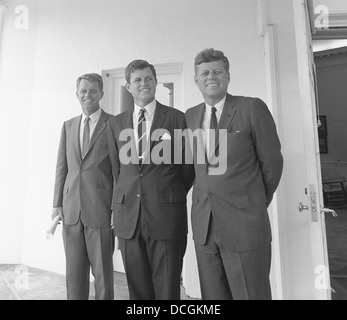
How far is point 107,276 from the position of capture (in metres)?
1.52

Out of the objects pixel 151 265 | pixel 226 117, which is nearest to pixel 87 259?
pixel 151 265

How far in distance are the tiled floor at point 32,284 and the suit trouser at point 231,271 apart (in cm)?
57

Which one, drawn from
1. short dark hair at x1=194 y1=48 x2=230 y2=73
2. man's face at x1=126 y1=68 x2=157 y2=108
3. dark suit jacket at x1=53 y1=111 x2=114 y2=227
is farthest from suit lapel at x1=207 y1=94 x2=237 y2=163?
dark suit jacket at x1=53 y1=111 x2=114 y2=227

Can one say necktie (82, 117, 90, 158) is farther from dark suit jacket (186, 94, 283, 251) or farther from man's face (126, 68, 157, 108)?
dark suit jacket (186, 94, 283, 251)

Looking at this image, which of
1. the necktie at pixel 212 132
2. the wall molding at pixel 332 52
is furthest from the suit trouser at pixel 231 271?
the wall molding at pixel 332 52

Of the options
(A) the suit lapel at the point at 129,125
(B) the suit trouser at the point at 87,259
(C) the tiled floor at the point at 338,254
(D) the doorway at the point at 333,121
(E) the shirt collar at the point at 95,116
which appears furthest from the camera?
(D) the doorway at the point at 333,121

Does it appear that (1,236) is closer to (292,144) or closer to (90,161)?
(90,161)

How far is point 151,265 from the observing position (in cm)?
133

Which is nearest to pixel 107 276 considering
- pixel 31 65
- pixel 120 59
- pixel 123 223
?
pixel 123 223

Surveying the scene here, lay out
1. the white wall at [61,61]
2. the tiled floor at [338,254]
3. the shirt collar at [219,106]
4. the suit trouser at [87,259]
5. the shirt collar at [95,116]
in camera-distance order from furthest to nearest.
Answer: the tiled floor at [338,254], the white wall at [61,61], the shirt collar at [95,116], the suit trouser at [87,259], the shirt collar at [219,106]

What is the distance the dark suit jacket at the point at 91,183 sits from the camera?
4.93 feet

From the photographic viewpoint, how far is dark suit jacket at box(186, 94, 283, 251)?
1.14 metres

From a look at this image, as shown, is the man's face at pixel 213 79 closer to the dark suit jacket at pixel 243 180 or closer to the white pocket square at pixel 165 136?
the dark suit jacket at pixel 243 180
